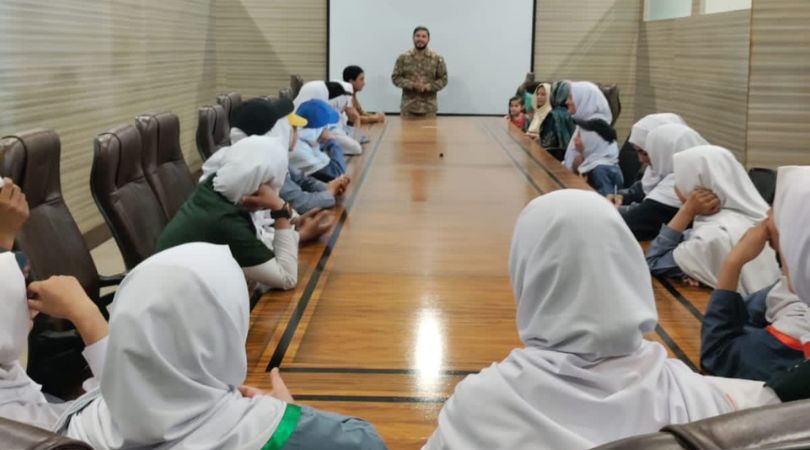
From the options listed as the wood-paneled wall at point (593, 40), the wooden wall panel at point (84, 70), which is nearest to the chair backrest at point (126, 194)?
the wooden wall panel at point (84, 70)

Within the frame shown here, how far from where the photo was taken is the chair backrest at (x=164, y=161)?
11.1 feet

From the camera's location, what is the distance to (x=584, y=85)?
5.93 metres

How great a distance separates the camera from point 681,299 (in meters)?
2.49

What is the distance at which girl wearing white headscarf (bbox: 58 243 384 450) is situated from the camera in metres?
1.18

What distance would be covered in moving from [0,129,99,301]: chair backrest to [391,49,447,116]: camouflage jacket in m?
5.89

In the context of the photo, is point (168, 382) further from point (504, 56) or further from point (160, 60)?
point (504, 56)

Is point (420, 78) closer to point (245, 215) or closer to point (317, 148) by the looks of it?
point (317, 148)

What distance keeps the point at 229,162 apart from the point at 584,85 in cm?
383

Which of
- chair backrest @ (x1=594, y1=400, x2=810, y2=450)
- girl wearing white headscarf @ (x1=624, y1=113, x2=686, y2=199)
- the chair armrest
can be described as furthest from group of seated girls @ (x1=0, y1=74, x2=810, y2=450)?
girl wearing white headscarf @ (x1=624, y1=113, x2=686, y2=199)

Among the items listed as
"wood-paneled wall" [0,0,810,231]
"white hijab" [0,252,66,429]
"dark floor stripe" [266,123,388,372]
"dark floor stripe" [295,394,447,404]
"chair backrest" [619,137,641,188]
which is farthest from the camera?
"chair backrest" [619,137,641,188]

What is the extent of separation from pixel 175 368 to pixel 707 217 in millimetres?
1894

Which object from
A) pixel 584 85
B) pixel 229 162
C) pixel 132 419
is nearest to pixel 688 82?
pixel 584 85

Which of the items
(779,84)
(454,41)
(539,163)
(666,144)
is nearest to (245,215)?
(666,144)

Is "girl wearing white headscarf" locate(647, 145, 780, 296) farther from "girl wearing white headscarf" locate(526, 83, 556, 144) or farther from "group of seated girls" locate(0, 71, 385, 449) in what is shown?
"girl wearing white headscarf" locate(526, 83, 556, 144)
